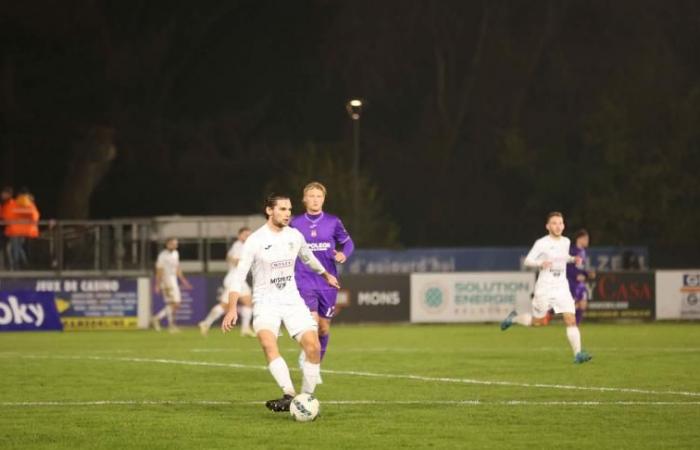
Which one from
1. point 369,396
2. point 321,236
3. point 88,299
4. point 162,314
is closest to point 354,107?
point 88,299

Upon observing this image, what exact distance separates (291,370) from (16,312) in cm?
1542

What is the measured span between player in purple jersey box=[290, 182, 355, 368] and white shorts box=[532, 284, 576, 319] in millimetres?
4940

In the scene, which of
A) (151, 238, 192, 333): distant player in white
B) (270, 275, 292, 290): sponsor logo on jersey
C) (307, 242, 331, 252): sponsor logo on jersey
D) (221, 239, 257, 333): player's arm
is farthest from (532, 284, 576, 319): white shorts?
(151, 238, 192, 333): distant player in white

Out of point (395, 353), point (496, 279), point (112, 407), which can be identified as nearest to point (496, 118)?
point (496, 279)

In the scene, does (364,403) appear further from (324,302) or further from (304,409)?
(324,302)

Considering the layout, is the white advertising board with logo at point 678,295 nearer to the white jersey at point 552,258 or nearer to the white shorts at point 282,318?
the white jersey at point 552,258

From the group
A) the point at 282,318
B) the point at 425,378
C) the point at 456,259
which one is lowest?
the point at 425,378

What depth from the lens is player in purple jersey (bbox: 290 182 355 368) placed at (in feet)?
57.1

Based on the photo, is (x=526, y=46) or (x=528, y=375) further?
(x=526, y=46)

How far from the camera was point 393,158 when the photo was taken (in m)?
72.2

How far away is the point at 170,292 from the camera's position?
33.2 m

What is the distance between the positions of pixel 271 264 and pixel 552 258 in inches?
341

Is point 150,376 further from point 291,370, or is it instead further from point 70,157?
point 70,157

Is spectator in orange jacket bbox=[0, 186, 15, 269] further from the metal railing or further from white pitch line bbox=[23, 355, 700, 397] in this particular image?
white pitch line bbox=[23, 355, 700, 397]
